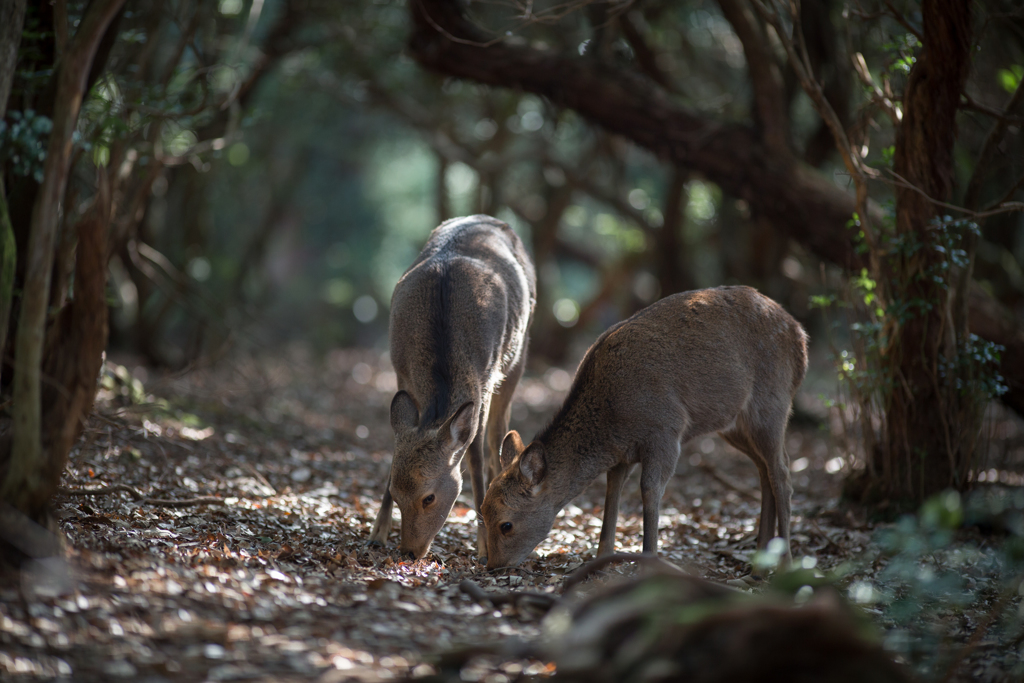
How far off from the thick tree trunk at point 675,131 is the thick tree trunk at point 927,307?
164cm

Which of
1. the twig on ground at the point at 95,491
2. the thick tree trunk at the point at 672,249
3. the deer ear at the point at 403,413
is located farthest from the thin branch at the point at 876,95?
the thick tree trunk at the point at 672,249

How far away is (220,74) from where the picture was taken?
651 inches

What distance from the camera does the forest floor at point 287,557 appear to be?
3617mm

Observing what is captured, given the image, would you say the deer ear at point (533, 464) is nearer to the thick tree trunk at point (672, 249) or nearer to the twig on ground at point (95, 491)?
the twig on ground at point (95, 491)

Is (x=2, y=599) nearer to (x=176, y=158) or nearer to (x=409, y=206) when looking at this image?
(x=176, y=158)

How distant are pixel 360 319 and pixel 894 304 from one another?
924 inches

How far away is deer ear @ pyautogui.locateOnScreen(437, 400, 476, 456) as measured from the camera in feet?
19.8

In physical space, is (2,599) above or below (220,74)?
below

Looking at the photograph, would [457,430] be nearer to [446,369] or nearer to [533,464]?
[446,369]

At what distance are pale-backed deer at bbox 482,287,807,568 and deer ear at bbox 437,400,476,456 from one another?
41 cm

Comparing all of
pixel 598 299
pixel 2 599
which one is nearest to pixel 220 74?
pixel 598 299

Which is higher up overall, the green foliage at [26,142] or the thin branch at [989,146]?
the thin branch at [989,146]

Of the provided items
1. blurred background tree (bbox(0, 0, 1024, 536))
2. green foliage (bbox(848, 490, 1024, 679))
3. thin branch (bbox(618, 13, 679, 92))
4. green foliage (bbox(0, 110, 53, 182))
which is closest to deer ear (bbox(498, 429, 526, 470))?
green foliage (bbox(848, 490, 1024, 679))

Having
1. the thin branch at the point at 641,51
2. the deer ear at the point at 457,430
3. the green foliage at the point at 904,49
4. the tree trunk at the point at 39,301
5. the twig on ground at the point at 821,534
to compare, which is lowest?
the twig on ground at the point at 821,534
